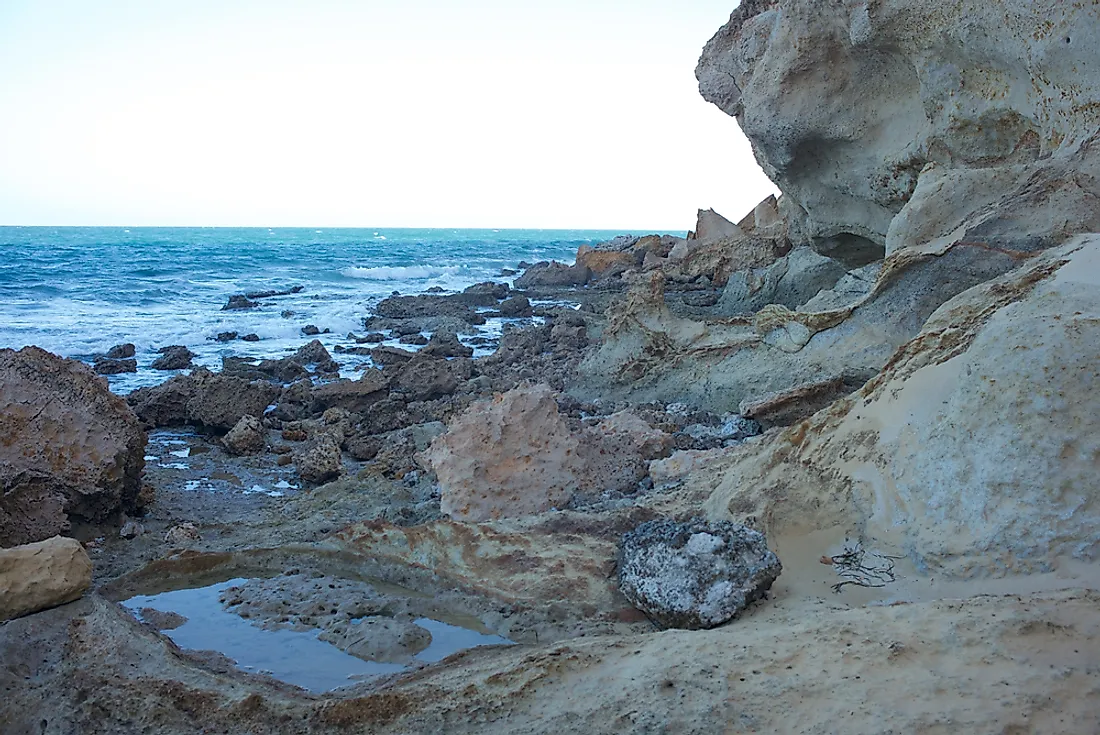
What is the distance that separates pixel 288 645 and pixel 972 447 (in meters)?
2.51

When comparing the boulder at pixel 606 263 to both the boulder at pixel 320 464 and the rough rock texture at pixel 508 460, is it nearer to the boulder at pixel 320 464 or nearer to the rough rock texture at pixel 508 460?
the boulder at pixel 320 464

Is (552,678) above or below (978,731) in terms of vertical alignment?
below

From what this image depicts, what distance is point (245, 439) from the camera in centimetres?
693

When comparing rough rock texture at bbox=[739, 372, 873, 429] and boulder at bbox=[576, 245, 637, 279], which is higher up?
boulder at bbox=[576, 245, 637, 279]

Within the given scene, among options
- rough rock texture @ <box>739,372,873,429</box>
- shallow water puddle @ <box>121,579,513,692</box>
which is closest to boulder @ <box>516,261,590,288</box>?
rough rock texture @ <box>739,372,873,429</box>

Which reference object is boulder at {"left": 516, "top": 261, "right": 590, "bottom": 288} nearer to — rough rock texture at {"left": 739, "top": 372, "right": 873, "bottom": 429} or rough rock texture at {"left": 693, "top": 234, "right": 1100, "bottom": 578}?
rough rock texture at {"left": 739, "top": 372, "right": 873, "bottom": 429}

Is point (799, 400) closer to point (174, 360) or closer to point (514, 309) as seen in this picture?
point (174, 360)

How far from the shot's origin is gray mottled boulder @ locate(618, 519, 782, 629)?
279 centimetres

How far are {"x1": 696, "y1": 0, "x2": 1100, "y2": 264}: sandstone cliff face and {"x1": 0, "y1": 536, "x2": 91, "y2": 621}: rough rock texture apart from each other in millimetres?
4736

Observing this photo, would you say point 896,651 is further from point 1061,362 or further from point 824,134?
point 824,134

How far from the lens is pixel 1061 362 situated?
276 centimetres

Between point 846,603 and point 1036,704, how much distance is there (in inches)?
35.8

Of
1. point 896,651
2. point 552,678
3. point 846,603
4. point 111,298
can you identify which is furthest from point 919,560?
point 111,298

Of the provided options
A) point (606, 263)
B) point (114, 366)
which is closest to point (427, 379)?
point (114, 366)
